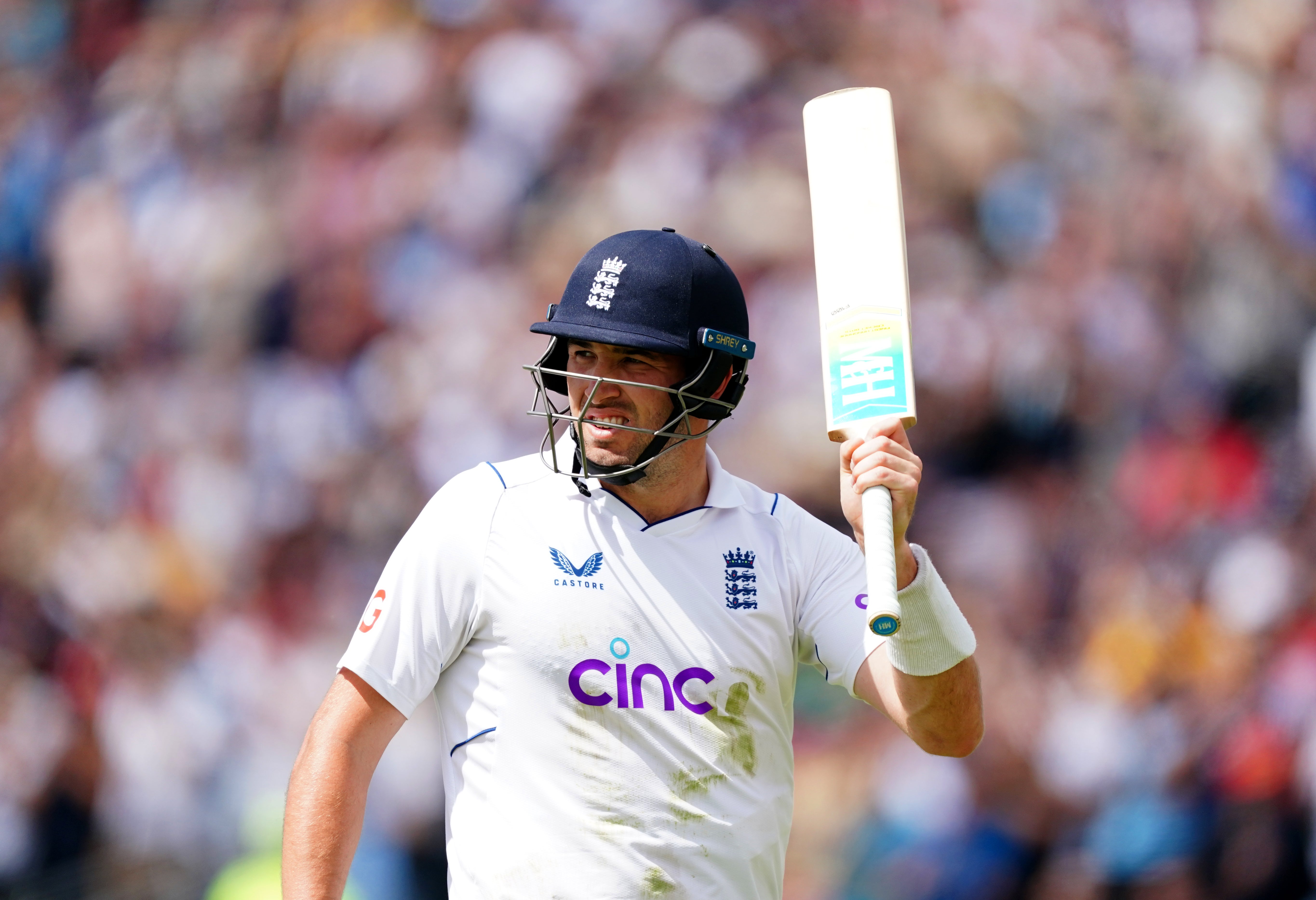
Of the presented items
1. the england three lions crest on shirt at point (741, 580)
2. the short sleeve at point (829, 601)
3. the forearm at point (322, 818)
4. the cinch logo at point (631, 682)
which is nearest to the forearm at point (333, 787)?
the forearm at point (322, 818)

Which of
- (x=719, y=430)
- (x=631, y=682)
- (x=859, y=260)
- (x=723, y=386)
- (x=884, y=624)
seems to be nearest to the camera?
(x=884, y=624)

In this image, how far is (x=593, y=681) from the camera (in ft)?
6.00

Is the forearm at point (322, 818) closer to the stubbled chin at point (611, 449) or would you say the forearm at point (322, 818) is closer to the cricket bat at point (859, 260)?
the stubbled chin at point (611, 449)

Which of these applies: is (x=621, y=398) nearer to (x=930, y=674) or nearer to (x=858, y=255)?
(x=858, y=255)

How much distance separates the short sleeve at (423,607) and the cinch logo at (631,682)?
186mm

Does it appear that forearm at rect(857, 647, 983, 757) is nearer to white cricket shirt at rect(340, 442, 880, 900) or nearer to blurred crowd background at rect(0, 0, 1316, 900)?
white cricket shirt at rect(340, 442, 880, 900)

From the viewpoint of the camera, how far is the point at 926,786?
12.1ft

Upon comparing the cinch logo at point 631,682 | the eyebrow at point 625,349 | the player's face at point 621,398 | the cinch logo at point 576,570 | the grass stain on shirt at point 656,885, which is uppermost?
the eyebrow at point 625,349

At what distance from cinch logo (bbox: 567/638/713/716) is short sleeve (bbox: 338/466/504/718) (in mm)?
186

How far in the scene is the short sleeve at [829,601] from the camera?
2.00m

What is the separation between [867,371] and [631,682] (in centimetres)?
58

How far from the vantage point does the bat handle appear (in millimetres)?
1619

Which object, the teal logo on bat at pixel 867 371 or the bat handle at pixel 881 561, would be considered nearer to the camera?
the bat handle at pixel 881 561

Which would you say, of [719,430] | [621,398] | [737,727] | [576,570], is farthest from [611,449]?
[719,430]
